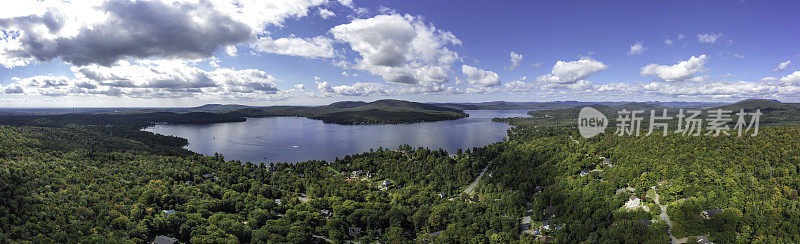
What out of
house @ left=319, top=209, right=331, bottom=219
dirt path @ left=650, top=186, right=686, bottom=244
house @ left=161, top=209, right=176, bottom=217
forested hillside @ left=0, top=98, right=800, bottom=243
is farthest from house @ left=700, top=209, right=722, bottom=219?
house @ left=161, top=209, right=176, bottom=217

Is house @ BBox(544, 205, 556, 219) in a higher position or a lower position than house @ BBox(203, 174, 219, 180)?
lower

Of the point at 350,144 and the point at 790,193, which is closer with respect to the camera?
the point at 790,193

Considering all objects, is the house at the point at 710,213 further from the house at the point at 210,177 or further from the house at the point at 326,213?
the house at the point at 210,177

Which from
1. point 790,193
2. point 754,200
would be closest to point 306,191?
point 754,200

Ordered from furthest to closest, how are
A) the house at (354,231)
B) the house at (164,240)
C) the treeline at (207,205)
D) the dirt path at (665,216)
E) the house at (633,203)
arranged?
the house at (633,203) < the house at (354,231) < the treeline at (207,205) < the house at (164,240) < the dirt path at (665,216)

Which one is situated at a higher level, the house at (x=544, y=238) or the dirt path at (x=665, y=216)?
the dirt path at (x=665, y=216)

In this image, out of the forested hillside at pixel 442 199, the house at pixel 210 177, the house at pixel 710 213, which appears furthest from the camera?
the house at pixel 210 177

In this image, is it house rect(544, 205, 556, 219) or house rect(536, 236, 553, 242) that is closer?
house rect(536, 236, 553, 242)

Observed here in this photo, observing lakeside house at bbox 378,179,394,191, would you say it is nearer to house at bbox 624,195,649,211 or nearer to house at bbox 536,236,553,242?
house at bbox 536,236,553,242

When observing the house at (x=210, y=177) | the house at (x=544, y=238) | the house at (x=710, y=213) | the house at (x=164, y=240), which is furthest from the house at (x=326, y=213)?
the house at (x=710, y=213)

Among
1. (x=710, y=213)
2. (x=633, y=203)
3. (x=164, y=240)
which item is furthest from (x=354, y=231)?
(x=710, y=213)

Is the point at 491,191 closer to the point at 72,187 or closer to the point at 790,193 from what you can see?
the point at 790,193
